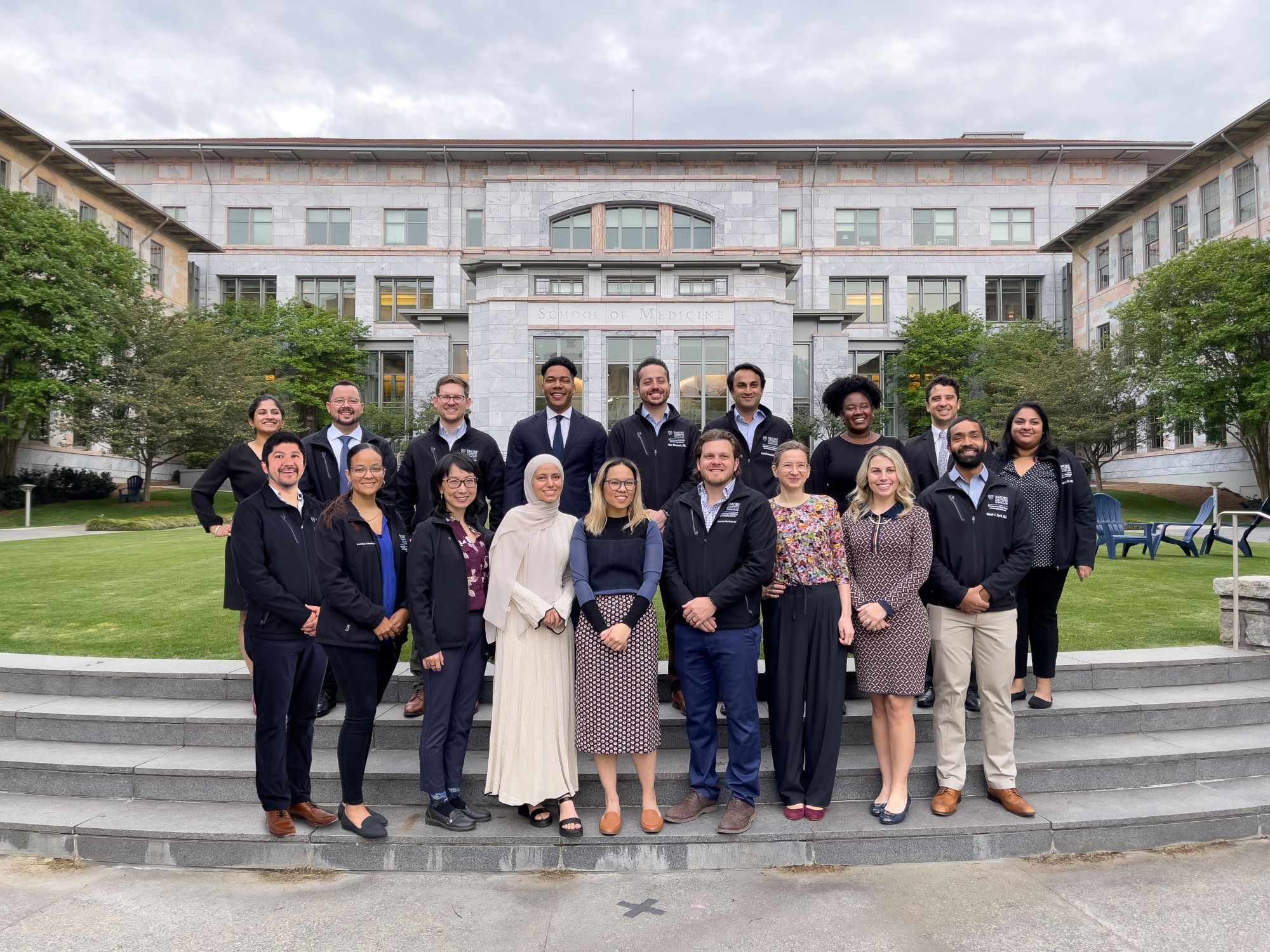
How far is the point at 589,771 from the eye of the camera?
197 inches

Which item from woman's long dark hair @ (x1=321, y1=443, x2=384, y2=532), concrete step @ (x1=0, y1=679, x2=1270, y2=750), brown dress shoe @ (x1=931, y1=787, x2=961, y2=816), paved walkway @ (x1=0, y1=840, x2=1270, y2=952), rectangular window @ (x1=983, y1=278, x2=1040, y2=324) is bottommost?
paved walkway @ (x1=0, y1=840, x2=1270, y2=952)

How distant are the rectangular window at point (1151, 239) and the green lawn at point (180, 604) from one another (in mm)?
25419

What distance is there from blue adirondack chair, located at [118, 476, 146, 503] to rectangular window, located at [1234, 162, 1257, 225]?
4244 centimetres

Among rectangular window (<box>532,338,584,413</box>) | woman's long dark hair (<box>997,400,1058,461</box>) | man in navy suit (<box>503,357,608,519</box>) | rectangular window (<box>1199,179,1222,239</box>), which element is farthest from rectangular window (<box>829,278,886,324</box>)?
man in navy suit (<box>503,357,608,519</box>)

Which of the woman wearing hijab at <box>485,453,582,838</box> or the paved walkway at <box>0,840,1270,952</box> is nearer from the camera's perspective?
the paved walkway at <box>0,840,1270,952</box>

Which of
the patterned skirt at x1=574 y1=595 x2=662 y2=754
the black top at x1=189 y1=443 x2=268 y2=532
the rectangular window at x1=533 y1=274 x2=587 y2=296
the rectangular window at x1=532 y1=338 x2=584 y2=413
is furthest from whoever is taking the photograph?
the rectangular window at x1=533 y1=274 x2=587 y2=296

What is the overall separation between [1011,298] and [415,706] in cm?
4689

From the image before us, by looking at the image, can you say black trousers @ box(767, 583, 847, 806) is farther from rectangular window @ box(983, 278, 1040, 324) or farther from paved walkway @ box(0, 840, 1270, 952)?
rectangular window @ box(983, 278, 1040, 324)

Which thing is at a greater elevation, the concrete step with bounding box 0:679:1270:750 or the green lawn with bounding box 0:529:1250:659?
A: the green lawn with bounding box 0:529:1250:659

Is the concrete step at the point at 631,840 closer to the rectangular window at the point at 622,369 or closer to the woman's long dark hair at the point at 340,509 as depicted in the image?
the woman's long dark hair at the point at 340,509

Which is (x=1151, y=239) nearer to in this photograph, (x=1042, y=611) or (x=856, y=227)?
(x=856, y=227)

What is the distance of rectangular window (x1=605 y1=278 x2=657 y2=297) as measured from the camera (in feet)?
105

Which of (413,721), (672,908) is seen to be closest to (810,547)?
(672,908)

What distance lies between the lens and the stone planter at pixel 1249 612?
6.53 meters
